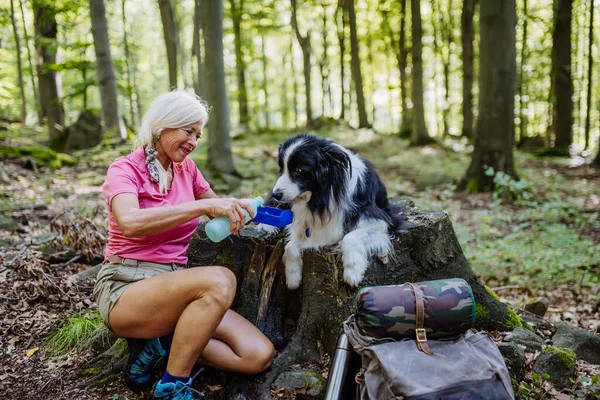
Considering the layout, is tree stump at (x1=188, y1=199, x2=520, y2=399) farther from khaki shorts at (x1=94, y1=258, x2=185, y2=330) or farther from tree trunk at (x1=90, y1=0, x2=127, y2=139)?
tree trunk at (x1=90, y1=0, x2=127, y2=139)

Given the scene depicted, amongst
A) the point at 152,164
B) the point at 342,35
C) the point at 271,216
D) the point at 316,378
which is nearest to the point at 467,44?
the point at 342,35

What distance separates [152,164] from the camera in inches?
109

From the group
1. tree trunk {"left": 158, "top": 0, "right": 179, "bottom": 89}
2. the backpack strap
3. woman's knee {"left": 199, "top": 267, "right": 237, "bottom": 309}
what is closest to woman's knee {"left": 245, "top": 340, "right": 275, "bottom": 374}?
woman's knee {"left": 199, "top": 267, "right": 237, "bottom": 309}

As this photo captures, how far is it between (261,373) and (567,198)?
7.44 m

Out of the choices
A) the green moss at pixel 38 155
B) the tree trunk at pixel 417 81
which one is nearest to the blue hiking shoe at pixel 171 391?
the green moss at pixel 38 155

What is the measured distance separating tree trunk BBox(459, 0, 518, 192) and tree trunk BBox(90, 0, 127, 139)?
813cm

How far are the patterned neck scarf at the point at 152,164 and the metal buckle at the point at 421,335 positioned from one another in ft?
5.93

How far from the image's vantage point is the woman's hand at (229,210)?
2498 mm

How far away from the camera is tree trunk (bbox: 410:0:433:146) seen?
1373cm

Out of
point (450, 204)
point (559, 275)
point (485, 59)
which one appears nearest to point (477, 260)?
point (559, 275)

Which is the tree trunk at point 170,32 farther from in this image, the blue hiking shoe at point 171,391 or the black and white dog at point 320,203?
the blue hiking shoe at point 171,391

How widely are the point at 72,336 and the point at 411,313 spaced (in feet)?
8.58

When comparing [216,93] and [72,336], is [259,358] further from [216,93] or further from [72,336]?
[216,93]

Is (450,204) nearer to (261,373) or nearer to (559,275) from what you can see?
(559,275)
